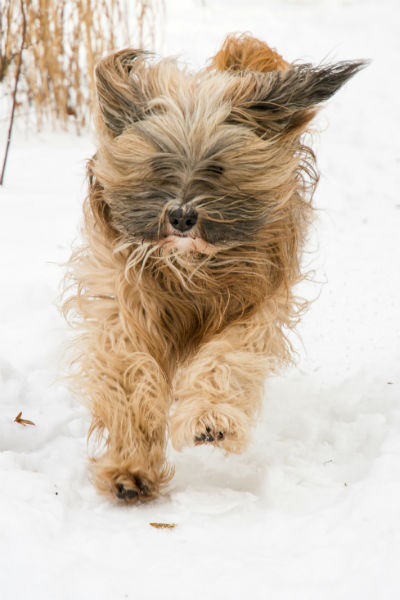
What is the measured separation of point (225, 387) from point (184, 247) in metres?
0.51

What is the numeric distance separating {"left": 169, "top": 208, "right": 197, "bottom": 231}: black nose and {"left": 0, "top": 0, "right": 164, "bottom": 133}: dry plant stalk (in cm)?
434

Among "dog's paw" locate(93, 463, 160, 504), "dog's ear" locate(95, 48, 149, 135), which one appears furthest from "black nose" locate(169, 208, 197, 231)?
"dog's paw" locate(93, 463, 160, 504)

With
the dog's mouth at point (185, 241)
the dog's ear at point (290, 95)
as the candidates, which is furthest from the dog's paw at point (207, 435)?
the dog's ear at point (290, 95)

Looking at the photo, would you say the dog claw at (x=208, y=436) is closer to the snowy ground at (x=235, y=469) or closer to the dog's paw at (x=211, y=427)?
the dog's paw at (x=211, y=427)

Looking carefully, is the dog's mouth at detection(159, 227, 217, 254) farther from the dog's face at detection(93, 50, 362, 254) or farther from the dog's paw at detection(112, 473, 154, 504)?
the dog's paw at detection(112, 473, 154, 504)

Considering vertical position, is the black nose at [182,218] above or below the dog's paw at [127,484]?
above

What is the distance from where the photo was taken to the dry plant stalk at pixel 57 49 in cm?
641


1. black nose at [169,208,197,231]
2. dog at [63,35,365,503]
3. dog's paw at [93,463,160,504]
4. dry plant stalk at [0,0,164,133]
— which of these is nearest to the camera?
black nose at [169,208,197,231]

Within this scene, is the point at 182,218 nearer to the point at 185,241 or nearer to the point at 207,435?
the point at 185,241

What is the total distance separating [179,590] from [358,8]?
11.0 m

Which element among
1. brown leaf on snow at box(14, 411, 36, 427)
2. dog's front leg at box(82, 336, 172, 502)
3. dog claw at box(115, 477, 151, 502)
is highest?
dog's front leg at box(82, 336, 172, 502)

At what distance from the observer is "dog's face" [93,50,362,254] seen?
2426mm

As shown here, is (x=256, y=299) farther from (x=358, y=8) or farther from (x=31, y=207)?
(x=358, y=8)

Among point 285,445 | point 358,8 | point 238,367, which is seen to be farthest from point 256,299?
point 358,8
